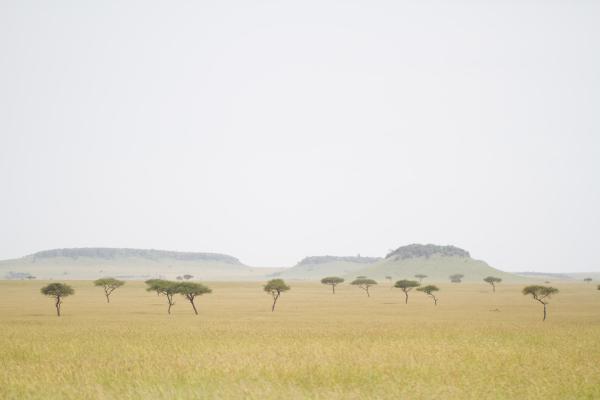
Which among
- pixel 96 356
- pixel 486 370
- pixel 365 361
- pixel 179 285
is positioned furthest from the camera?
pixel 179 285

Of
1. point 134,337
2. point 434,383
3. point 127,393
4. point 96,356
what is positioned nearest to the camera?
point 127,393

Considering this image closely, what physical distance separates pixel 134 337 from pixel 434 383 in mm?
27388

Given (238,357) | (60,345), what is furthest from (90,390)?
(60,345)

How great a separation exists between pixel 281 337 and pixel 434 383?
21.0 m

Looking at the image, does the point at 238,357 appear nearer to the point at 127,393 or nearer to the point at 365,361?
the point at 365,361

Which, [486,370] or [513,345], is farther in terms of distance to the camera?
[513,345]

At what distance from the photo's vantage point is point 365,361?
2947cm

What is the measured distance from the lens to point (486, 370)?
27203 millimetres

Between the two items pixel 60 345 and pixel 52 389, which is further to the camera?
pixel 60 345

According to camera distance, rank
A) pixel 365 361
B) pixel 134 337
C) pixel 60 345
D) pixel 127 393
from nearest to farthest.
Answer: pixel 127 393 < pixel 365 361 < pixel 60 345 < pixel 134 337

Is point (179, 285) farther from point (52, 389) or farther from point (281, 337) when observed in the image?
point (52, 389)

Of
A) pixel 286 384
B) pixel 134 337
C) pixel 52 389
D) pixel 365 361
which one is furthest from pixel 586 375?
pixel 134 337

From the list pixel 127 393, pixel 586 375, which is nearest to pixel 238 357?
pixel 127 393

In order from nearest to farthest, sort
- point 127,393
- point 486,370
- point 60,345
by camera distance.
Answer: point 127,393, point 486,370, point 60,345
